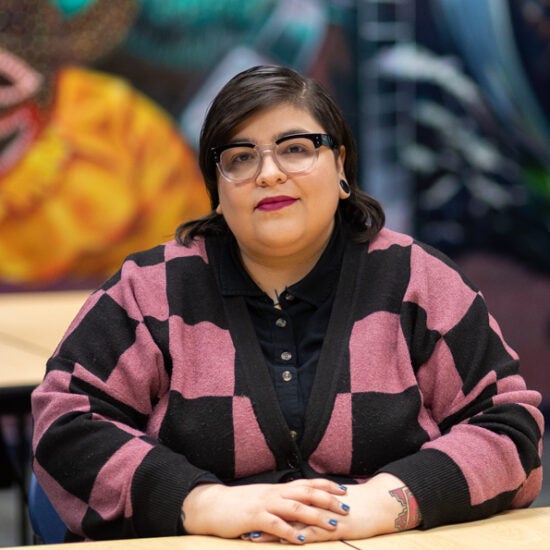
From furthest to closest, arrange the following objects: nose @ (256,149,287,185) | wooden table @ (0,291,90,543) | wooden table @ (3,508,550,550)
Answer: wooden table @ (0,291,90,543)
nose @ (256,149,287,185)
wooden table @ (3,508,550,550)

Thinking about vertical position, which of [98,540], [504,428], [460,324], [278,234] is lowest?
[98,540]

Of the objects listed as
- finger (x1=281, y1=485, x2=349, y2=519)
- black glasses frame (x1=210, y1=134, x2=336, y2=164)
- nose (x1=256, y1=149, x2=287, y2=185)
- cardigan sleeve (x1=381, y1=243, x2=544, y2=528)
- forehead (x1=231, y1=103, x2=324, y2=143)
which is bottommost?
finger (x1=281, y1=485, x2=349, y2=519)

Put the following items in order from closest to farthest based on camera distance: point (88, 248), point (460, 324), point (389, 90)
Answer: point (460, 324) < point (88, 248) < point (389, 90)

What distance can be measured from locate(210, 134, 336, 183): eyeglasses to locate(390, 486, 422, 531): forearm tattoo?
1.84 ft

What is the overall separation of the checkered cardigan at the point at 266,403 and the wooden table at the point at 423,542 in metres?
0.05

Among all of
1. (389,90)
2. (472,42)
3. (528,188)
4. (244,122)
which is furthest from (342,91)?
(244,122)

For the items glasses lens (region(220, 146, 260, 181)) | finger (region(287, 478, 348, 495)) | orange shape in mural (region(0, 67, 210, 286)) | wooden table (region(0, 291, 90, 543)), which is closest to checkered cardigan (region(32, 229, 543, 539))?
finger (region(287, 478, 348, 495))

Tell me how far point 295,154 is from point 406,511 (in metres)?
0.62

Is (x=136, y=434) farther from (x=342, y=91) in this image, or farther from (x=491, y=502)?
(x=342, y=91)

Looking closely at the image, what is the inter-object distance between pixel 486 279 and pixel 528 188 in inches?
18.8

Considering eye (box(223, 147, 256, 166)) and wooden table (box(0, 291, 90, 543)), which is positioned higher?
eye (box(223, 147, 256, 166))

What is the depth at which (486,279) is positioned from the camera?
479 centimetres

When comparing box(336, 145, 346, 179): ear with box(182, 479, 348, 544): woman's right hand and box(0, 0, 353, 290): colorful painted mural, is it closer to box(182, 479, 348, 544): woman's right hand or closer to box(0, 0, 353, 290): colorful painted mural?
box(182, 479, 348, 544): woman's right hand

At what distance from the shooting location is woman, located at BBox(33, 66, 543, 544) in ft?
5.15
